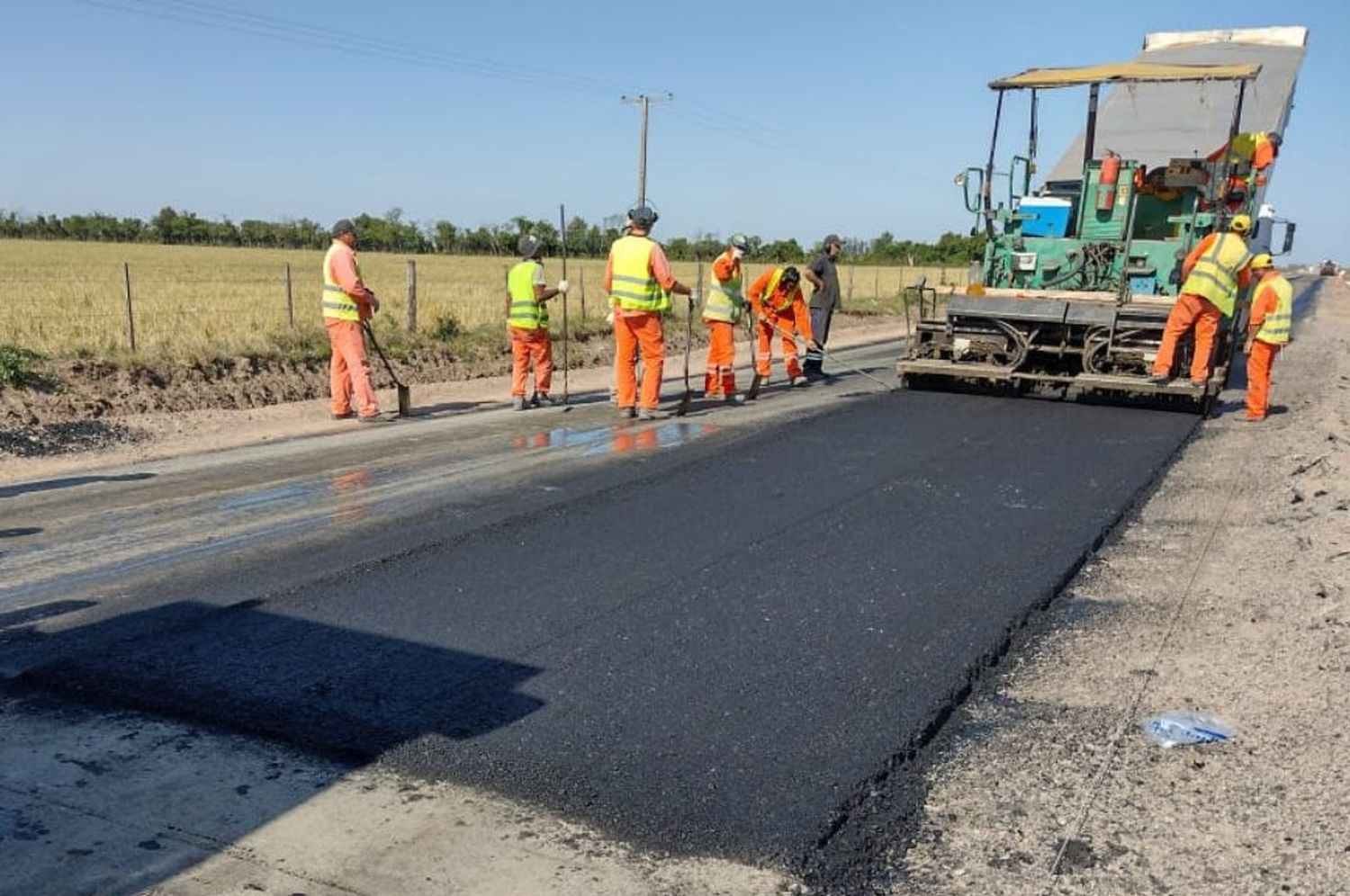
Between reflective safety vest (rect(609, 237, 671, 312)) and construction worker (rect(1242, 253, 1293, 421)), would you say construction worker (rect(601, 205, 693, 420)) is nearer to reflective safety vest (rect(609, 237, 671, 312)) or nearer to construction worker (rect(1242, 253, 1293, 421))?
reflective safety vest (rect(609, 237, 671, 312))

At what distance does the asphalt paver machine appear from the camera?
1062 cm

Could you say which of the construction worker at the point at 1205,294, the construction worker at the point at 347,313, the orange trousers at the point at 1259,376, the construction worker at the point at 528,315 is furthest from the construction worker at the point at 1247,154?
the construction worker at the point at 347,313

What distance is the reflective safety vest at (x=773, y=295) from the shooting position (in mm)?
12406

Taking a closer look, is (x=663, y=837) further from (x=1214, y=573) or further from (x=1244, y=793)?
(x=1214, y=573)

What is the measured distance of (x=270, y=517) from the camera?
244 inches

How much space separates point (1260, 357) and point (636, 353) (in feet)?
18.7

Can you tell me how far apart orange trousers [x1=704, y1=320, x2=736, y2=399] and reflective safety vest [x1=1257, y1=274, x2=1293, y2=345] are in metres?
4.90

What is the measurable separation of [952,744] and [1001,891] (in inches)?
32.4

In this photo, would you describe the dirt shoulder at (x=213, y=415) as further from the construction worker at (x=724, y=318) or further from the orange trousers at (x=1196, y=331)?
the orange trousers at (x=1196, y=331)

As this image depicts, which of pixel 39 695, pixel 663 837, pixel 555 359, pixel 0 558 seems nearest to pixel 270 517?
pixel 0 558

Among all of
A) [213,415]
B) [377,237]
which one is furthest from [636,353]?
[377,237]

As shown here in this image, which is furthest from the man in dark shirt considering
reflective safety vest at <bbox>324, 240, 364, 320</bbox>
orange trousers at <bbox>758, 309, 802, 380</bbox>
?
reflective safety vest at <bbox>324, 240, 364, 320</bbox>

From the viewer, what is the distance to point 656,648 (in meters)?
4.29

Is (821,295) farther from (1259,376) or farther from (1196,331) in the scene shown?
(1259,376)
